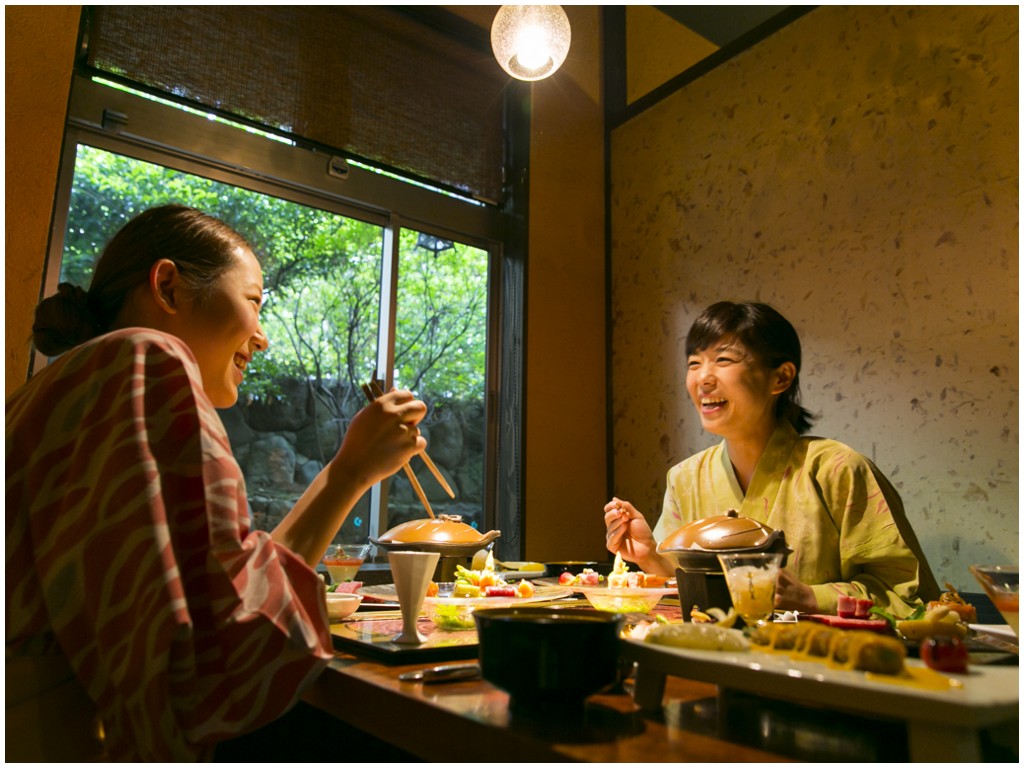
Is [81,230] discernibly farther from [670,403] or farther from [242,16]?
[670,403]

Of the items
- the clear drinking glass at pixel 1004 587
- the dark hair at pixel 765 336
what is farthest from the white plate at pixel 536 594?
the dark hair at pixel 765 336

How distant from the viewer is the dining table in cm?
61

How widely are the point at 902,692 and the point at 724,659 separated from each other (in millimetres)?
154

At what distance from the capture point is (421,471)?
3.39 meters

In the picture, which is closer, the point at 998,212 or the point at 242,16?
the point at 998,212

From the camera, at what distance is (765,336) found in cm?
213

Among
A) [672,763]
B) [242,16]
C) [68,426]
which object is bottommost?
[672,763]

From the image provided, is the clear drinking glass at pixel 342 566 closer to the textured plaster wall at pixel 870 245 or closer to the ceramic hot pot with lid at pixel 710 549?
the ceramic hot pot with lid at pixel 710 549

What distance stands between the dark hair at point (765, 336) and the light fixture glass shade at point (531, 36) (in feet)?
3.08

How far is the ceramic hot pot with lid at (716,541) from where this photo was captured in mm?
1097

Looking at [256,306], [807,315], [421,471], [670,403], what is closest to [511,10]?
[256,306]

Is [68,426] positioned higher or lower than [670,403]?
lower

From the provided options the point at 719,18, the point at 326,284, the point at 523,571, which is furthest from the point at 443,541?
the point at 719,18

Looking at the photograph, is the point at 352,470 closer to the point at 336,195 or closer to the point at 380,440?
the point at 380,440
